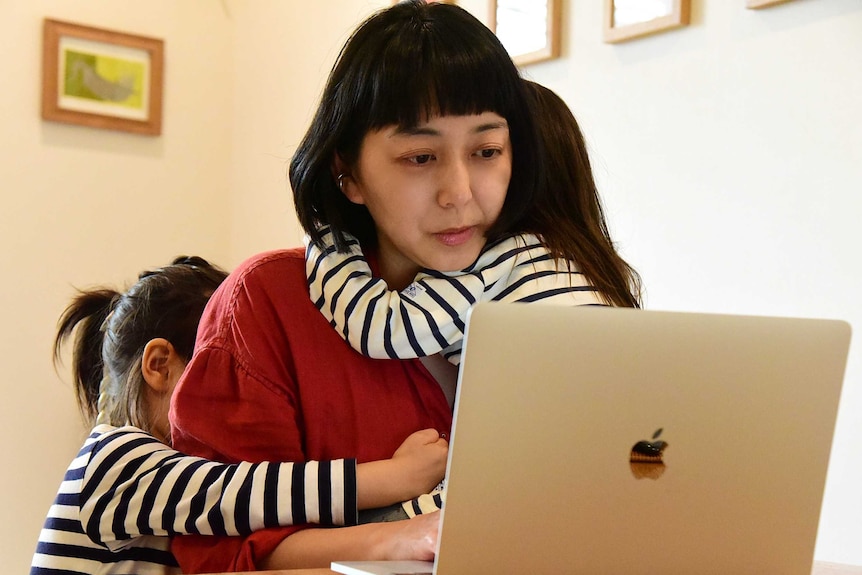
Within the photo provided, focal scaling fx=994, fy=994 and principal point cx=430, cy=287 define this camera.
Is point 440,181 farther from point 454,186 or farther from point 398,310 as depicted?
point 398,310

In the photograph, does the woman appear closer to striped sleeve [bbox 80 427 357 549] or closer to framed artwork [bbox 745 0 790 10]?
striped sleeve [bbox 80 427 357 549]

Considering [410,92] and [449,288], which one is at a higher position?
[410,92]

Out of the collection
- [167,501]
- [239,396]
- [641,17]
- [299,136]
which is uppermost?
[641,17]

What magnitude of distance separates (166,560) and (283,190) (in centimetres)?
198

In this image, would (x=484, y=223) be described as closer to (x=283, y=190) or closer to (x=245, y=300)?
(x=245, y=300)

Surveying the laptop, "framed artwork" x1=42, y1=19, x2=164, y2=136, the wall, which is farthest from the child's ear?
"framed artwork" x1=42, y1=19, x2=164, y2=136

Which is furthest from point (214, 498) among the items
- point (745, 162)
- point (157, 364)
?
point (745, 162)

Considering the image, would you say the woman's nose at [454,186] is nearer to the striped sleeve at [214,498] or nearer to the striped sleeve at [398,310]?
the striped sleeve at [398,310]

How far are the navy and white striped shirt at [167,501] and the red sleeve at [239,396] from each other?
29 millimetres

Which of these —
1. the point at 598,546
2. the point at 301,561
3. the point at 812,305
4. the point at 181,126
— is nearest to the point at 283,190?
the point at 181,126

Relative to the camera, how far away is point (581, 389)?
74cm

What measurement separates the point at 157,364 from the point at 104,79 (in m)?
1.63

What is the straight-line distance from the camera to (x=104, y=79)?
298 cm

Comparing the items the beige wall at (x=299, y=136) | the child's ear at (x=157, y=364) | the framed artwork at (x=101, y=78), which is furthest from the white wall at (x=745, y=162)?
the framed artwork at (x=101, y=78)
